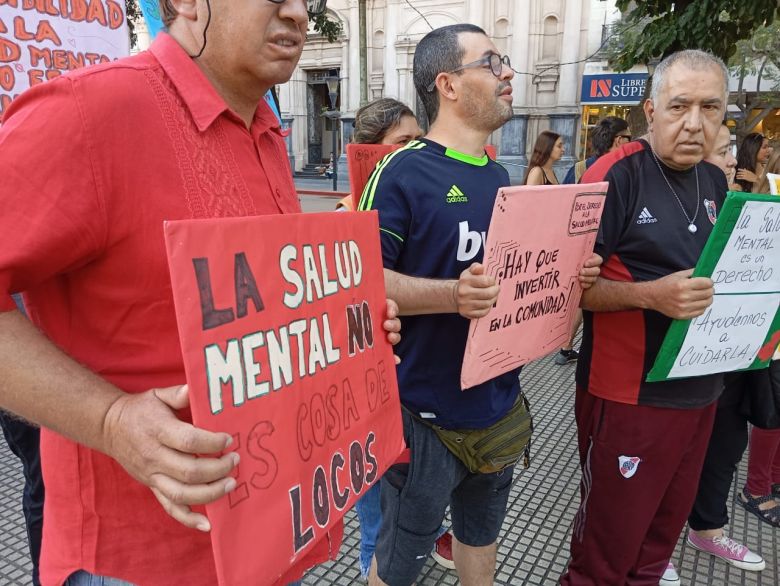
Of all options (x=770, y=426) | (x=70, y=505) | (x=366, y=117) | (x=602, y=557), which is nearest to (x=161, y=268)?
(x=70, y=505)

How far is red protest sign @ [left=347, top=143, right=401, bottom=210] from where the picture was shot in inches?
102

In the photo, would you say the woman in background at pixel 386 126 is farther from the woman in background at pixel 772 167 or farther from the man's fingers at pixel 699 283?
the woman in background at pixel 772 167

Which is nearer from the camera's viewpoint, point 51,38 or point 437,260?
point 437,260

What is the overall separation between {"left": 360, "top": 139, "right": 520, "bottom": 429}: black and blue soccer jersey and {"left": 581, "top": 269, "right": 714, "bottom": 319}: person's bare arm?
1.68ft

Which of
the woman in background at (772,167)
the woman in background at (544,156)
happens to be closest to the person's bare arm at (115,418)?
the woman in background at (772,167)

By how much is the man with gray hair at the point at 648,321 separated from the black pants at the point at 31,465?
200 centimetres

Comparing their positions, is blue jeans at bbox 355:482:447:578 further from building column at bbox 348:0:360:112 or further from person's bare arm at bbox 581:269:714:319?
building column at bbox 348:0:360:112

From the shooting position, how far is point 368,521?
2.46 m

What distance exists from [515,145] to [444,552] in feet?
59.3

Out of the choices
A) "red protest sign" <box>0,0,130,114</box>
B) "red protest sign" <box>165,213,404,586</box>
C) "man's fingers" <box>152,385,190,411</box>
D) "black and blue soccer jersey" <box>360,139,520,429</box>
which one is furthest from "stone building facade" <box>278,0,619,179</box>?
"man's fingers" <box>152,385,190,411</box>

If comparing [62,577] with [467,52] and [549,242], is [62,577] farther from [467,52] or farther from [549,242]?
[467,52]

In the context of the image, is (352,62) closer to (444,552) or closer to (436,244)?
(444,552)

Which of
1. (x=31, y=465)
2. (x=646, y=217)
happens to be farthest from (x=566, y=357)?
(x=31, y=465)

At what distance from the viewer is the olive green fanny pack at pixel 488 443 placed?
189 cm
